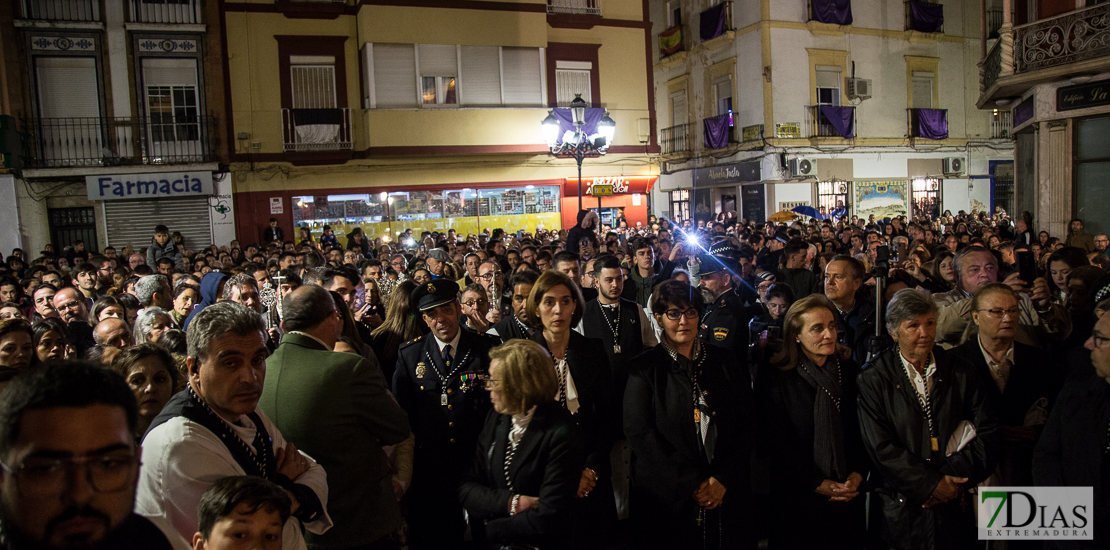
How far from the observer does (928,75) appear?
27.4 metres

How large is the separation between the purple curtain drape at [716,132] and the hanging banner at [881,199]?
5385 mm

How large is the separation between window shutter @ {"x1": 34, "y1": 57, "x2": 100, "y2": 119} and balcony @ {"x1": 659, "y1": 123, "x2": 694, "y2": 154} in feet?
65.6

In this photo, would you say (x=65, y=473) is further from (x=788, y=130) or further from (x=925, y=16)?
(x=925, y=16)

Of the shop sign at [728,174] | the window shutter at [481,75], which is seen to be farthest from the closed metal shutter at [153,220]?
the shop sign at [728,174]

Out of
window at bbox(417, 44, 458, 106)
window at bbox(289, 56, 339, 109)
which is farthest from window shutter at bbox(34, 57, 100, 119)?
window at bbox(417, 44, 458, 106)

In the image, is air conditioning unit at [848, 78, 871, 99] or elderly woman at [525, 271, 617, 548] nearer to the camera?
elderly woman at [525, 271, 617, 548]

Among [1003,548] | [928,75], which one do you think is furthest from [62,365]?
[928,75]

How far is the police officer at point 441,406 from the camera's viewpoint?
3.92m

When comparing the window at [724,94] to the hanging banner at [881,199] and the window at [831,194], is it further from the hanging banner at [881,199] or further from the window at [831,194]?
the hanging banner at [881,199]

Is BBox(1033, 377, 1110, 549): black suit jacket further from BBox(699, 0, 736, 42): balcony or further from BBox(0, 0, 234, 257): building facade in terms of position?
BBox(699, 0, 736, 42): balcony

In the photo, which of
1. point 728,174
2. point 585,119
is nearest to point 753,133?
point 728,174

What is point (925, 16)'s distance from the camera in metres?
26.4

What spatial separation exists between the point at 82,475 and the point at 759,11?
26335 mm

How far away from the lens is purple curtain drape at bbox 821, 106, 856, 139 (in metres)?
25.1
